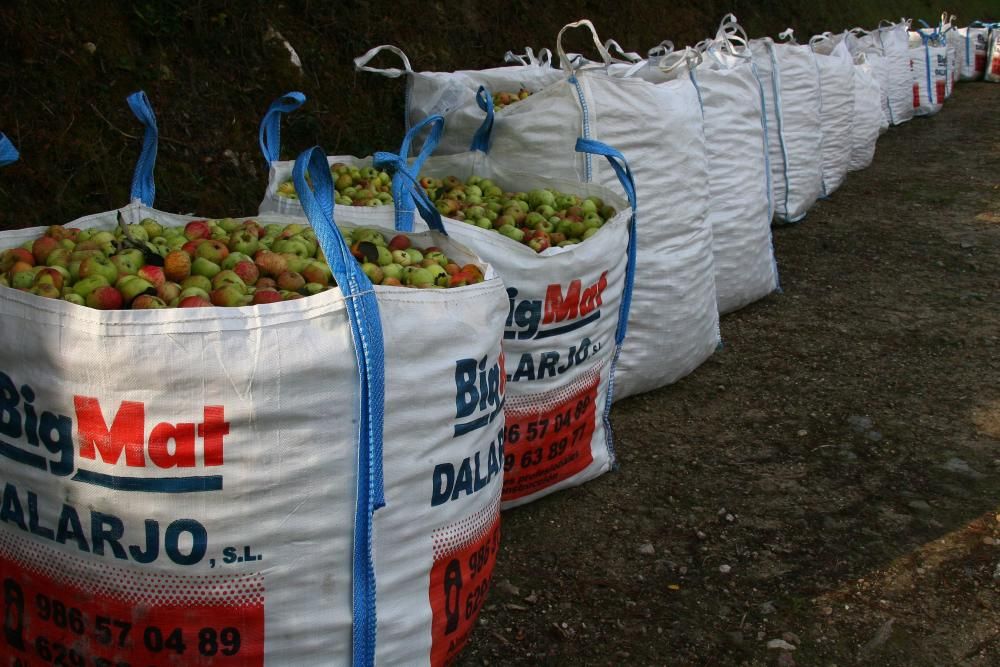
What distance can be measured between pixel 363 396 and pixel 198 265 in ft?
1.82

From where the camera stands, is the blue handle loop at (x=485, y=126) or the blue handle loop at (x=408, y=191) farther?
the blue handle loop at (x=485, y=126)

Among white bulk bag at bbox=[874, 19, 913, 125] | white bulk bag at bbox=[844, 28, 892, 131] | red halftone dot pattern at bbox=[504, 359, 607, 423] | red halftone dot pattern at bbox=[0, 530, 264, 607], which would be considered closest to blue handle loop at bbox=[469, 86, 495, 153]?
red halftone dot pattern at bbox=[504, 359, 607, 423]

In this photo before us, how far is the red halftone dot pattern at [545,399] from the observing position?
2.44m

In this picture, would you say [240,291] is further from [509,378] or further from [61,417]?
[509,378]

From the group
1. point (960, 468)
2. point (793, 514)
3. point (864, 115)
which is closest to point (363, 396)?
point (793, 514)

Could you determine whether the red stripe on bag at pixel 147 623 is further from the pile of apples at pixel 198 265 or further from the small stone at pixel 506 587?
the small stone at pixel 506 587

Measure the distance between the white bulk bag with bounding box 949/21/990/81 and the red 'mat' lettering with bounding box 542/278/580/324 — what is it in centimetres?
1339

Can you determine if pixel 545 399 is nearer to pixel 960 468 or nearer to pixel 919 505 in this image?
pixel 919 505

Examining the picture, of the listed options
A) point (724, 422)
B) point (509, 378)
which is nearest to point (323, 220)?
point (509, 378)

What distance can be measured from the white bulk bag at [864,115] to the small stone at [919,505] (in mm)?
4721

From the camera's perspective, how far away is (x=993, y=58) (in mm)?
13430

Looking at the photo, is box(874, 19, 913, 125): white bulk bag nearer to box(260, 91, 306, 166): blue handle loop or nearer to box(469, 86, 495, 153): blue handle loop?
box(469, 86, 495, 153): blue handle loop

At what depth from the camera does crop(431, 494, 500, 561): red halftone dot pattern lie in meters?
1.77

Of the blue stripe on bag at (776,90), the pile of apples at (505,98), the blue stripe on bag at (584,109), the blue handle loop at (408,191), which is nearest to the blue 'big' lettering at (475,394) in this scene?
the blue handle loop at (408,191)
